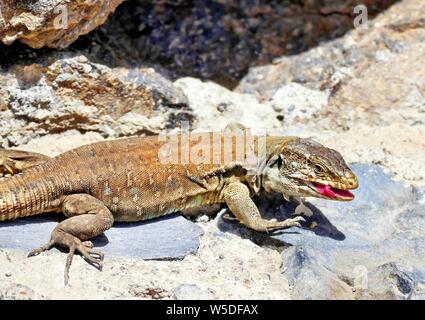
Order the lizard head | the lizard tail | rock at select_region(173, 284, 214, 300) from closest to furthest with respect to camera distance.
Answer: rock at select_region(173, 284, 214, 300), the lizard tail, the lizard head

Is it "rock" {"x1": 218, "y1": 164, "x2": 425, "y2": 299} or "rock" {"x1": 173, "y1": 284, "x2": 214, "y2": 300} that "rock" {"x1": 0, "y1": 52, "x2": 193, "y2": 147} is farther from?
"rock" {"x1": 173, "y1": 284, "x2": 214, "y2": 300}

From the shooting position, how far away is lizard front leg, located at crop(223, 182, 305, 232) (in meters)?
5.73

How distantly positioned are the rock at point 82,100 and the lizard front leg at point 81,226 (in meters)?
1.20

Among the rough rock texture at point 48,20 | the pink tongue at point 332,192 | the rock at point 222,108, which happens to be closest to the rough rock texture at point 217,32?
the rock at point 222,108

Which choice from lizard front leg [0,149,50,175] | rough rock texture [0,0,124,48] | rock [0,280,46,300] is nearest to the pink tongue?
lizard front leg [0,149,50,175]

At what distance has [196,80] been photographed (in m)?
7.22

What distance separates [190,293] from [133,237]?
2.77ft

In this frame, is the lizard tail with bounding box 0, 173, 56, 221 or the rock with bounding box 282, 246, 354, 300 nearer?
the rock with bounding box 282, 246, 354, 300

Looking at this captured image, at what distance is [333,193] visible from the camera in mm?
5734

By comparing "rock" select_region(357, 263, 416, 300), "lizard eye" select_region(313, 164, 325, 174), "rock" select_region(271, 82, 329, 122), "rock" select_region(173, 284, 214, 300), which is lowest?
"rock" select_region(173, 284, 214, 300)

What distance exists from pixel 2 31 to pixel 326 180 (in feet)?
9.29

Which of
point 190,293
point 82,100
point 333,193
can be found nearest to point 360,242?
point 333,193
